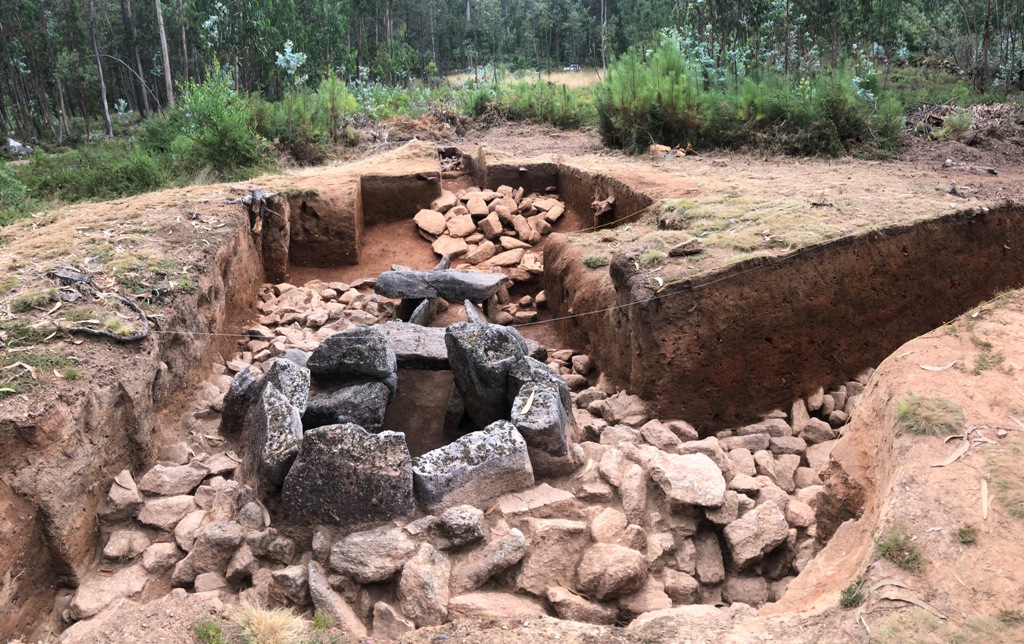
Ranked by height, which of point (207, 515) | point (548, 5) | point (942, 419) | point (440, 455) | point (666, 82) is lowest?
point (207, 515)

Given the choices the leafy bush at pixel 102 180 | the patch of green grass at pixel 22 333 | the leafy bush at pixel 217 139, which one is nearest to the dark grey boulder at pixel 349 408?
Result: the patch of green grass at pixel 22 333

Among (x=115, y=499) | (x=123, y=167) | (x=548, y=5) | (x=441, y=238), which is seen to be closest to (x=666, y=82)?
(x=441, y=238)

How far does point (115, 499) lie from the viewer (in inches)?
125

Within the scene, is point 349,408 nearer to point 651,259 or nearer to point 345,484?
point 345,484

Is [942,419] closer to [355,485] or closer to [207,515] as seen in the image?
[355,485]

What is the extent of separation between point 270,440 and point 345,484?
492 millimetres

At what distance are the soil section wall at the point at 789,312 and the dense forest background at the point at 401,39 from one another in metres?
5.60

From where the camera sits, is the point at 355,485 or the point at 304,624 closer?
the point at 304,624

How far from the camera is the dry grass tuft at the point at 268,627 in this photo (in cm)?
229

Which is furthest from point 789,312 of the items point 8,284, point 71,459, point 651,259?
point 8,284

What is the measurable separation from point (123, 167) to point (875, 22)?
43.4 ft

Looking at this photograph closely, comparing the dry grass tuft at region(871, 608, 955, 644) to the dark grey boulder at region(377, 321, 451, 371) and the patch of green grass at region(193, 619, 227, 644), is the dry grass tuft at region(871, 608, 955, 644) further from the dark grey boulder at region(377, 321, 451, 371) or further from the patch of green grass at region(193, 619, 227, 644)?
the dark grey boulder at region(377, 321, 451, 371)

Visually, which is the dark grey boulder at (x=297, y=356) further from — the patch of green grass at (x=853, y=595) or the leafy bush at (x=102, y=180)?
the leafy bush at (x=102, y=180)

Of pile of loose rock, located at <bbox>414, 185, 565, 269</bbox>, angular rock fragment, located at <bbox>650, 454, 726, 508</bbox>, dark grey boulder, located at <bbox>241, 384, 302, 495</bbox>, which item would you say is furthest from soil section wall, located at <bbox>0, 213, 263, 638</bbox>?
pile of loose rock, located at <bbox>414, 185, 565, 269</bbox>
